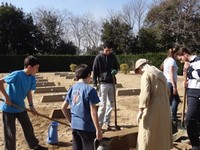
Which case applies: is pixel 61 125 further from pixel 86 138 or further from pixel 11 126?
pixel 86 138

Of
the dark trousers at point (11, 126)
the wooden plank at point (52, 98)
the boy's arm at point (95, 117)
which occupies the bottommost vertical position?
the wooden plank at point (52, 98)

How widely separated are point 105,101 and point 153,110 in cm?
240

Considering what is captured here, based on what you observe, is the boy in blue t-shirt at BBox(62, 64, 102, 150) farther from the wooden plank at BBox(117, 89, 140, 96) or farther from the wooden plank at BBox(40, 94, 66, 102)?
the wooden plank at BBox(117, 89, 140, 96)

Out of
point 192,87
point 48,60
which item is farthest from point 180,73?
point 192,87

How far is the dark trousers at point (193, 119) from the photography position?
460 centimetres

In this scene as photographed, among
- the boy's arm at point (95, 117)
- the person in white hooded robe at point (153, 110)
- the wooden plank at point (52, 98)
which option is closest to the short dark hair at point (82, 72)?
the boy's arm at point (95, 117)

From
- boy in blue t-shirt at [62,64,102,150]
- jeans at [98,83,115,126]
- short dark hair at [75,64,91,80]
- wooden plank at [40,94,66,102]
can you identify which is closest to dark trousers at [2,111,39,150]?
boy in blue t-shirt at [62,64,102,150]

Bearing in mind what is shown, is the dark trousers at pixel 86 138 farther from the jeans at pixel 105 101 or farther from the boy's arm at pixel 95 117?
the jeans at pixel 105 101

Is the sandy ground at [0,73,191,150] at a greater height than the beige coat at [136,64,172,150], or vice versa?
the beige coat at [136,64,172,150]

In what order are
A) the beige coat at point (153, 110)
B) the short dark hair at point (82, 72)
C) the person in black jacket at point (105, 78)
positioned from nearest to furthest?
the short dark hair at point (82, 72)
the beige coat at point (153, 110)
the person in black jacket at point (105, 78)

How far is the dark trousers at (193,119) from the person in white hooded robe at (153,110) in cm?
80

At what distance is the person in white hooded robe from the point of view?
3.84m

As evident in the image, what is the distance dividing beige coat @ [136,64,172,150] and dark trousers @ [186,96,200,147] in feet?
2.65

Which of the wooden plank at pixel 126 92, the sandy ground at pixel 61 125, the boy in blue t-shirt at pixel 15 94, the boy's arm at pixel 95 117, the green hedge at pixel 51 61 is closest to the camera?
the boy's arm at pixel 95 117
